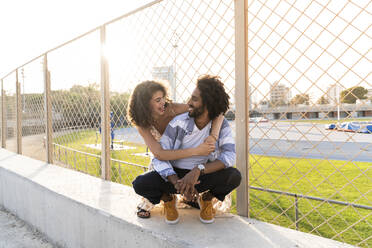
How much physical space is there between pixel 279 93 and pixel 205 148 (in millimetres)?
569

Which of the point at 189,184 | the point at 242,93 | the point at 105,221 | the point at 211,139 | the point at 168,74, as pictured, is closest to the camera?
the point at 189,184

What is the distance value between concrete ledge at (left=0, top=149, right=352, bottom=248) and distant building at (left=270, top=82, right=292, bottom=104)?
73cm

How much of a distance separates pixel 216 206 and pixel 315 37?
118 cm

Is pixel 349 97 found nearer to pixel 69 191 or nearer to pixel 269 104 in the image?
pixel 269 104

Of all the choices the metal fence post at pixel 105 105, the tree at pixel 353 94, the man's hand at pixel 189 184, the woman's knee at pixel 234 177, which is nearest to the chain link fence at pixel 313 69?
the tree at pixel 353 94

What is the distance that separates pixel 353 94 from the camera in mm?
1447

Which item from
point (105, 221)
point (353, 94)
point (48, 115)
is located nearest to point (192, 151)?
point (105, 221)

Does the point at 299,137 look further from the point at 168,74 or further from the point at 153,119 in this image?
the point at 168,74

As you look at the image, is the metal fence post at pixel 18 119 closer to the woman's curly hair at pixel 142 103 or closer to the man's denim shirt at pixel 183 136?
the woman's curly hair at pixel 142 103

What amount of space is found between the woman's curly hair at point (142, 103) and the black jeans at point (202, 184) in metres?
0.33

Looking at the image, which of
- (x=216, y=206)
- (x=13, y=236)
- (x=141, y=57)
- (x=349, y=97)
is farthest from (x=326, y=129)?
(x=13, y=236)

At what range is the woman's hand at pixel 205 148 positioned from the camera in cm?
169

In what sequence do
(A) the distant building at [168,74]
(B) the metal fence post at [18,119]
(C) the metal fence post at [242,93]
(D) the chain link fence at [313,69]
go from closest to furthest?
(D) the chain link fence at [313,69] < (C) the metal fence post at [242,93] < (A) the distant building at [168,74] < (B) the metal fence post at [18,119]

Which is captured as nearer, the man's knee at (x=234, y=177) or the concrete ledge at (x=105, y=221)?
the concrete ledge at (x=105, y=221)
